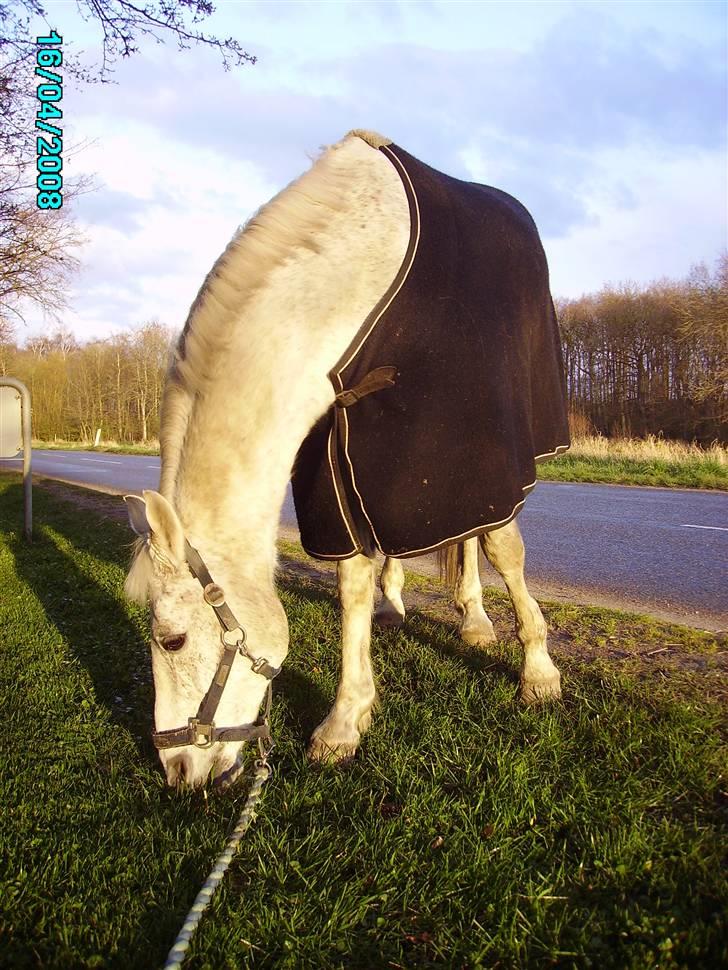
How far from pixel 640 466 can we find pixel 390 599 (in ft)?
40.1

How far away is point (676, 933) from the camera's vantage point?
1705 millimetres

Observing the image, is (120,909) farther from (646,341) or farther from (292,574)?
(646,341)

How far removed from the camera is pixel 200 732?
2.53m

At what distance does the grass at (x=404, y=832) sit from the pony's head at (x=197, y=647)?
0.16 metres

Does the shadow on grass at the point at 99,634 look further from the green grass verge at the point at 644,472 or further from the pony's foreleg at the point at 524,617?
the green grass verge at the point at 644,472

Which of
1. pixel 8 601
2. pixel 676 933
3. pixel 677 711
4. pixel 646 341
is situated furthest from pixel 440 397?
pixel 646 341

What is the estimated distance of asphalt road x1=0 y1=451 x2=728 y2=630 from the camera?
209 inches

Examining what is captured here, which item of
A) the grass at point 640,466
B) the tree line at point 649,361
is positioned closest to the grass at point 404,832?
the grass at point 640,466

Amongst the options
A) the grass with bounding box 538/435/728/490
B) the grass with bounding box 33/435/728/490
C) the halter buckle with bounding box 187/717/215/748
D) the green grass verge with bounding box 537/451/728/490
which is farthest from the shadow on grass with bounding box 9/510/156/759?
the green grass verge with bounding box 537/451/728/490

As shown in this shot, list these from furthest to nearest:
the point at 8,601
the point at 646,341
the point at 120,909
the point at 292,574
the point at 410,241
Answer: the point at 646,341
the point at 292,574
the point at 8,601
the point at 410,241
the point at 120,909

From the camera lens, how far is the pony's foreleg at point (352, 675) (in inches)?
112

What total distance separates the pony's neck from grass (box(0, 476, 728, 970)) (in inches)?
36.8

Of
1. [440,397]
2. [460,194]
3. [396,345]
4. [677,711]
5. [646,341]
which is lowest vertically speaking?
[677,711]

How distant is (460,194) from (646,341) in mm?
29247
